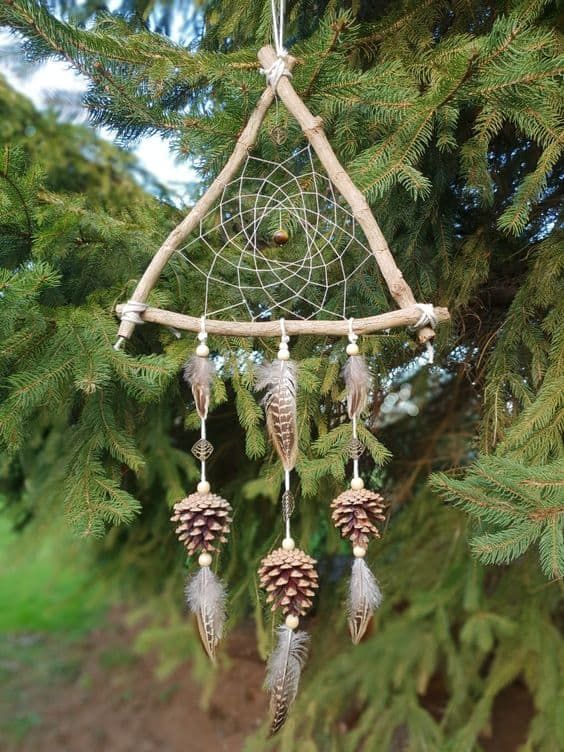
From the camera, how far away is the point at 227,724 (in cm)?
286

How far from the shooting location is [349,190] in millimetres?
984

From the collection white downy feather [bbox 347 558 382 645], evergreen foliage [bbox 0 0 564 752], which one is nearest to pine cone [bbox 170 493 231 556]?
evergreen foliage [bbox 0 0 564 752]

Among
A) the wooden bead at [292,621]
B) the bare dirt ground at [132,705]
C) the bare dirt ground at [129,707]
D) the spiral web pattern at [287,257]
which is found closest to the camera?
the wooden bead at [292,621]

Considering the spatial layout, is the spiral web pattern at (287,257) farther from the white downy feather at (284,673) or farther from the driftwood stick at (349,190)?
the white downy feather at (284,673)

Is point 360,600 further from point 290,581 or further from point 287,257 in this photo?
point 287,257

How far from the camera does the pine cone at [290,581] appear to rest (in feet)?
3.05

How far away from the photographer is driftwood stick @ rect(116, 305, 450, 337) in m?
0.95

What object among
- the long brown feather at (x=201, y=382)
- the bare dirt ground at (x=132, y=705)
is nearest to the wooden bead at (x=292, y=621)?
the long brown feather at (x=201, y=382)

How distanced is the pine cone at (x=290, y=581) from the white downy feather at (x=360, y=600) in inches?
2.7

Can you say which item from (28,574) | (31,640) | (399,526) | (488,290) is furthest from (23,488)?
(28,574)

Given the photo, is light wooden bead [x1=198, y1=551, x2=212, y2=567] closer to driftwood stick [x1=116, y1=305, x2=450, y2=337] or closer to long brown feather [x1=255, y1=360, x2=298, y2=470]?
long brown feather [x1=255, y1=360, x2=298, y2=470]

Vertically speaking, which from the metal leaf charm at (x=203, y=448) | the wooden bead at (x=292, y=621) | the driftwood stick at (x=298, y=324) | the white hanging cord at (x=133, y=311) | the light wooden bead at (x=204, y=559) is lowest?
the wooden bead at (x=292, y=621)

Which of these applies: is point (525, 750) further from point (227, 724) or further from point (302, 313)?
point (227, 724)

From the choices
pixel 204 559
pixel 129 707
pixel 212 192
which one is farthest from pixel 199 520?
pixel 129 707
